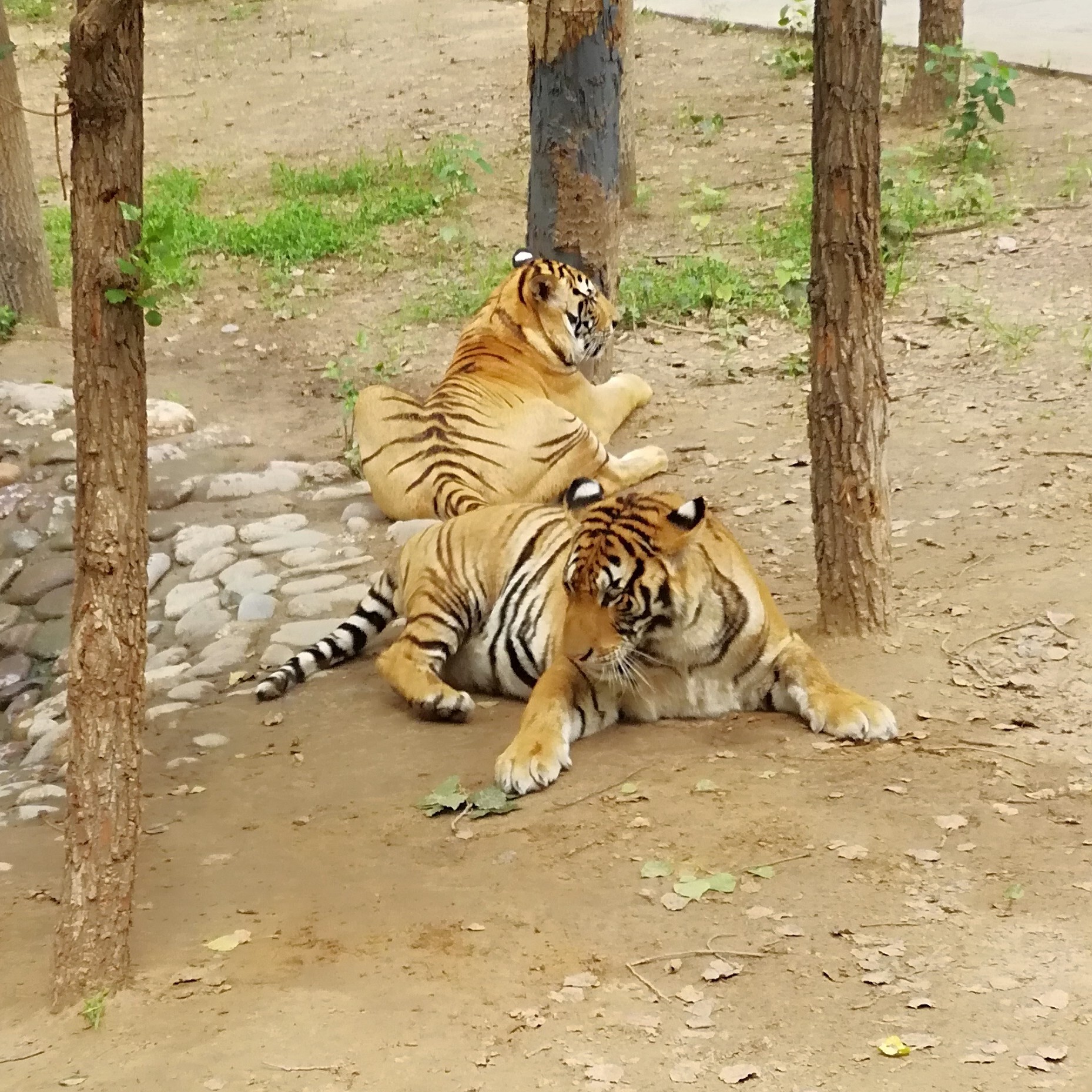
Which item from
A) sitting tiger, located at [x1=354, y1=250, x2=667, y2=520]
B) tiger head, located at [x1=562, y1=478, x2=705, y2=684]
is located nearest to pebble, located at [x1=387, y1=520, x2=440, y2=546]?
sitting tiger, located at [x1=354, y1=250, x2=667, y2=520]

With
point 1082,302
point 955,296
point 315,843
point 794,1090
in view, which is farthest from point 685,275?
point 794,1090

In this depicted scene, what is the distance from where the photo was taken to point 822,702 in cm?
434

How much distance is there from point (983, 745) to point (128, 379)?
257cm

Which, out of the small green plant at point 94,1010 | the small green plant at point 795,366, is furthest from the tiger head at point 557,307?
the small green plant at point 94,1010

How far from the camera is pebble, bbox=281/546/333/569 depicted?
21.0 feet

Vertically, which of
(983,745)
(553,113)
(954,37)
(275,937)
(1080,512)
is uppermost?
(954,37)

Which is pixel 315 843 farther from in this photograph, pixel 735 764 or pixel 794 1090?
pixel 794 1090

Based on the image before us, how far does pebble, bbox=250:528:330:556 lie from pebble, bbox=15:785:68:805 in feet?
6.01

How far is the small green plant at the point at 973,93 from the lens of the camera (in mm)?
9742

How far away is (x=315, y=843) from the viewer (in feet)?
13.4

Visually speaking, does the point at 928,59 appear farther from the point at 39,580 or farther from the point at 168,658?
the point at 168,658

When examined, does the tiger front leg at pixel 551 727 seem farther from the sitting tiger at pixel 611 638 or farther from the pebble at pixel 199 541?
the pebble at pixel 199 541

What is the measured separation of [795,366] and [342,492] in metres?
2.45

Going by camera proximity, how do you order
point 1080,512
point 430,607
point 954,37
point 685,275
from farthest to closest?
point 954,37
point 685,275
point 1080,512
point 430,607
